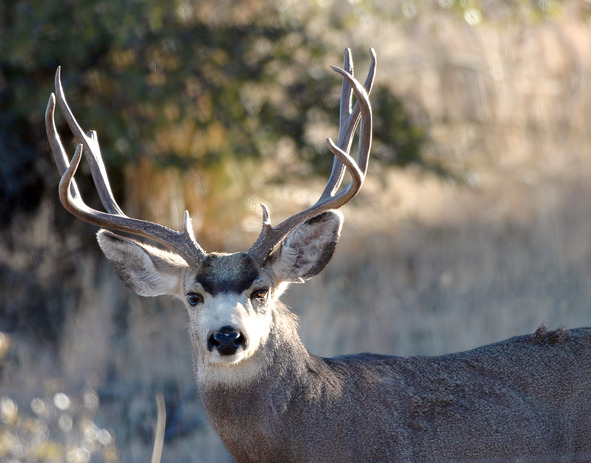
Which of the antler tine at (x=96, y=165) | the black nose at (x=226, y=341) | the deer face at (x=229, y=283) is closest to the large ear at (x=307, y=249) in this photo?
the deer face at (x=229, y=283)

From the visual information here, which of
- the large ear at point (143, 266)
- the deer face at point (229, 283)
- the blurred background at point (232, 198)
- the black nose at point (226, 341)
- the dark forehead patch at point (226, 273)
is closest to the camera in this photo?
the black nose at point (226, 341)

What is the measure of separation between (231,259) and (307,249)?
1.50 ft

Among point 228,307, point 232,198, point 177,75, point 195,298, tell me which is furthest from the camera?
point 232,198

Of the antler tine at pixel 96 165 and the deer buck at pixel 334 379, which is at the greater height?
the antler tine at pixel 96 165

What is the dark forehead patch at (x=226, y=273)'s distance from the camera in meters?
4.86

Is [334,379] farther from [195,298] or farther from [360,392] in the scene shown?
[195,298]

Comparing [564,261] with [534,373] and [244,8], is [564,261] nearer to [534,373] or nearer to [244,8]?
[244,8]

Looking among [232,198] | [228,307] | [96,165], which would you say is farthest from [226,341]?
[232,198]

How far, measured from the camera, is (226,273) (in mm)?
4922

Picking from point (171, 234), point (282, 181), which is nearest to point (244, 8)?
point (282, 181)

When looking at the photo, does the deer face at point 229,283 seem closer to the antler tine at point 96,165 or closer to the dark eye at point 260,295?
the dark eye at point 260,295

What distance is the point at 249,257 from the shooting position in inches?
199

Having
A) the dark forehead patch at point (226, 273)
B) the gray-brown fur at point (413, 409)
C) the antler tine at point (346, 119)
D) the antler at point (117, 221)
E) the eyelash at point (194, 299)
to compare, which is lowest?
the gray-brown fur at point (413, 409)

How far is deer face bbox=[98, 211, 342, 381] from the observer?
462 cm
